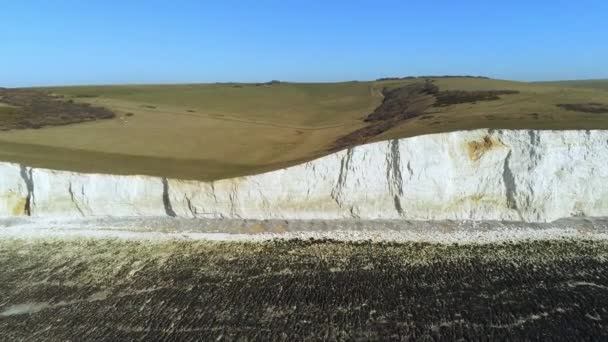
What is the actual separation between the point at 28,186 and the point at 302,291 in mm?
14539

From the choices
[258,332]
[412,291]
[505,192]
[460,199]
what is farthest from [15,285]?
[505,192]

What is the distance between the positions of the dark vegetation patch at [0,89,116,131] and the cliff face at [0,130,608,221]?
685 inches

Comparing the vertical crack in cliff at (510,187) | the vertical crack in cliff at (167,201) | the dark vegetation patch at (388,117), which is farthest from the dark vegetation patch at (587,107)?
the vertical crack in cliff at (167,201)

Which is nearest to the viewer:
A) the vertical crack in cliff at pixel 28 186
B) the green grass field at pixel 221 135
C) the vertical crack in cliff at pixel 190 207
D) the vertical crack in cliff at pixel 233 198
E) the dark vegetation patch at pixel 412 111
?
the vertical crack in cliff at pixel 233 198

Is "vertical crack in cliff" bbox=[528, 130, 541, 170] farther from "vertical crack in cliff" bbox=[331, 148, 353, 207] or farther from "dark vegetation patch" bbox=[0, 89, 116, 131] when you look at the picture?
"dark vegetation patch" bbox=[0, 89, 116, 131]

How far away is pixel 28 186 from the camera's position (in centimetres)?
1930

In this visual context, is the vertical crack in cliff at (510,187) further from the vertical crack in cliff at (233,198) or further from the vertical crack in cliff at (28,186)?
the vertical crack in cliff at (28,186)

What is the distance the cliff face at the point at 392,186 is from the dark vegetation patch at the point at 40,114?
17.4m

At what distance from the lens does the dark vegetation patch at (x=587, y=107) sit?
22.1 metres

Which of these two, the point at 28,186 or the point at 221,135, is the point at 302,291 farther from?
the point at 221,135

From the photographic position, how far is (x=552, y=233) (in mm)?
16078

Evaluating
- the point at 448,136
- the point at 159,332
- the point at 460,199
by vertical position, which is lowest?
the point at 159,332

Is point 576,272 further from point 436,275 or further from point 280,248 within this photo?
point 280,248

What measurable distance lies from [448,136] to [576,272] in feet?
24.0
